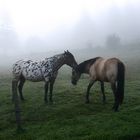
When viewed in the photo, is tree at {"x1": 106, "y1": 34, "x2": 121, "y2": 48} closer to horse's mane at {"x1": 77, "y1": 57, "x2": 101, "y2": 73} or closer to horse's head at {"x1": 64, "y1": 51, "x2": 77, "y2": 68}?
horse's mane at {"x1": 77, "y1": 57, "x2": 101, "y2": 73}

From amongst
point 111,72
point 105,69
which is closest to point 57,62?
point 105,69

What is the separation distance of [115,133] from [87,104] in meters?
6.39

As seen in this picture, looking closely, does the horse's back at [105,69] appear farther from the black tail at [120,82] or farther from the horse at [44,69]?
the horse at [44,69]

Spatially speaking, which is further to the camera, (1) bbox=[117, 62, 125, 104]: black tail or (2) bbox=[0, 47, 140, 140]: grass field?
(1) bbox=[117, 62, 125, 104]: black tail

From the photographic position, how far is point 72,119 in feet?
54.0

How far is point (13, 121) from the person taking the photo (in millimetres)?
16859

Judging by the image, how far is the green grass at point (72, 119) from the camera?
1398 cm

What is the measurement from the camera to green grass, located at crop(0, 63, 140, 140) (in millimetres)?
13977

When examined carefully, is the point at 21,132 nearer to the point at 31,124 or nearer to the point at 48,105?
the point at 31,124

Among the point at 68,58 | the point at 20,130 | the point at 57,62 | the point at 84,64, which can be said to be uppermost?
the point at 68,58

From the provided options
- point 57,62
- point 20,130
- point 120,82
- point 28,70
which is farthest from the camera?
point 28,70

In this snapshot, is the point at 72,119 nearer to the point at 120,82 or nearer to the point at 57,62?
the point at 120,82

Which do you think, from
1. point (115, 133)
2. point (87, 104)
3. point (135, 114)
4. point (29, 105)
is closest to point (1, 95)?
point (29, 105)

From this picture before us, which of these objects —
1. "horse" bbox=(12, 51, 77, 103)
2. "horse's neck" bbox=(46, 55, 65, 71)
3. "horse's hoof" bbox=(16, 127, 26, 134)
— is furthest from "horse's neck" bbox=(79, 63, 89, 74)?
"horse's hoof" bbox=(16, 127, 26, 134)
